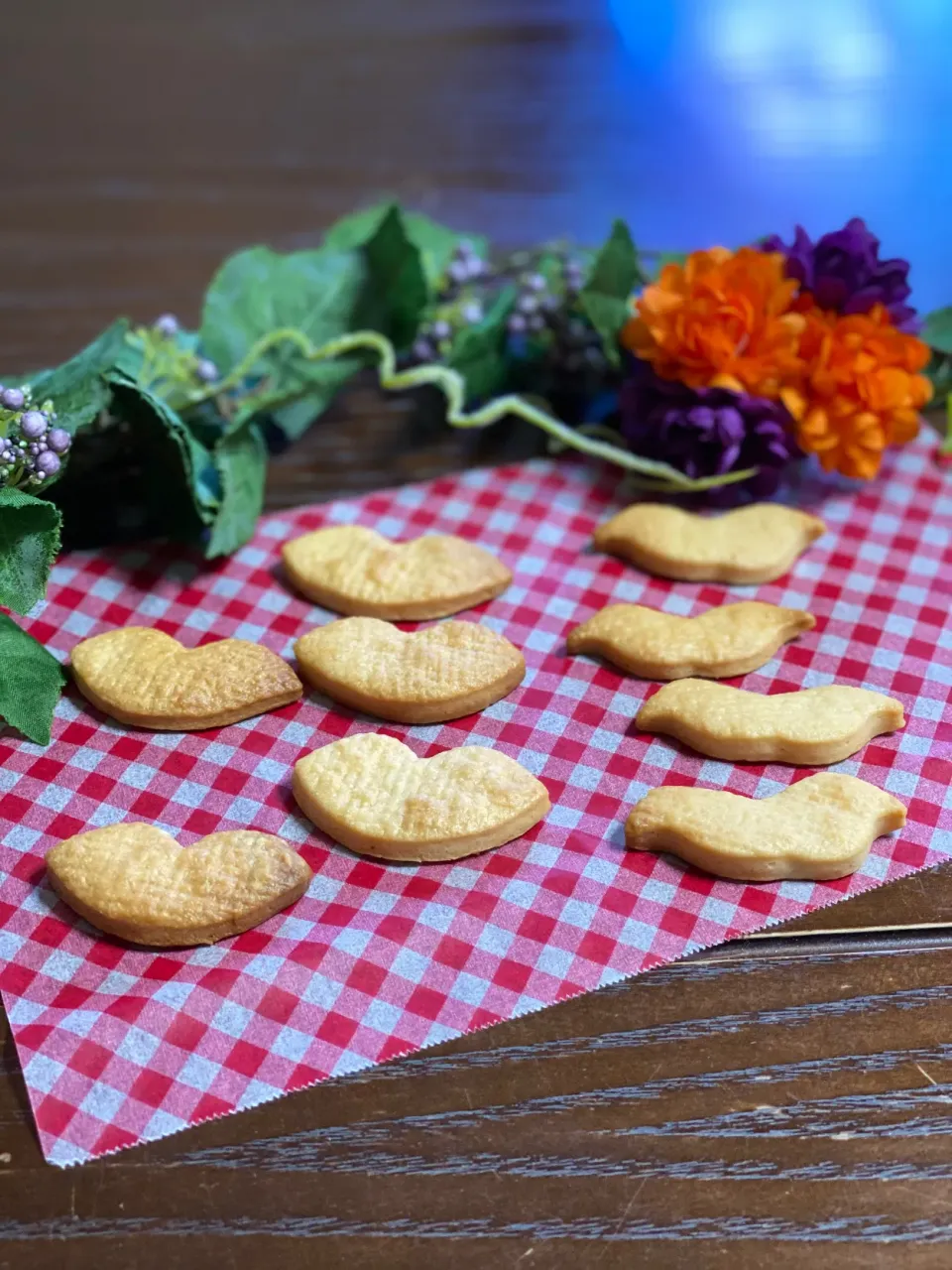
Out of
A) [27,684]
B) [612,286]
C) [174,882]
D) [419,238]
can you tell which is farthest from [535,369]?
[174,882]

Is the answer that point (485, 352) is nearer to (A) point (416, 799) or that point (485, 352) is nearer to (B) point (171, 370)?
(B) point (171, 370)

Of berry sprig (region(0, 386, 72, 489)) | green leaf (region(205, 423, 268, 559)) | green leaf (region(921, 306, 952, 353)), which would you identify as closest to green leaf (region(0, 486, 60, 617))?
berry sprig (region(0, 386, 72, 489))

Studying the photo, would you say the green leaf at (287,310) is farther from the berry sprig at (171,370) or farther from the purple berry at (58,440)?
the purple berry at (58,440)

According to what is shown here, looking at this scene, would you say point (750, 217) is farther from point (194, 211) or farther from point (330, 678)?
point (330, 678)

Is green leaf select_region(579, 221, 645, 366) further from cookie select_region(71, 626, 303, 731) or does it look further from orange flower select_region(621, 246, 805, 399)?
cookie select_region(71, 626, 303, 731)

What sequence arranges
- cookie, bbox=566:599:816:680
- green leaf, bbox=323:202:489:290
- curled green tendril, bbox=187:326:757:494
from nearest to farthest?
cookie, bbox=566:599:816:680 → curled green tendril, bbox=187:326:757:494 → green leaf, bbox=323:202:489:290

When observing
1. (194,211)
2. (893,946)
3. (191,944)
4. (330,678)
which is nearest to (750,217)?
(194,211)
